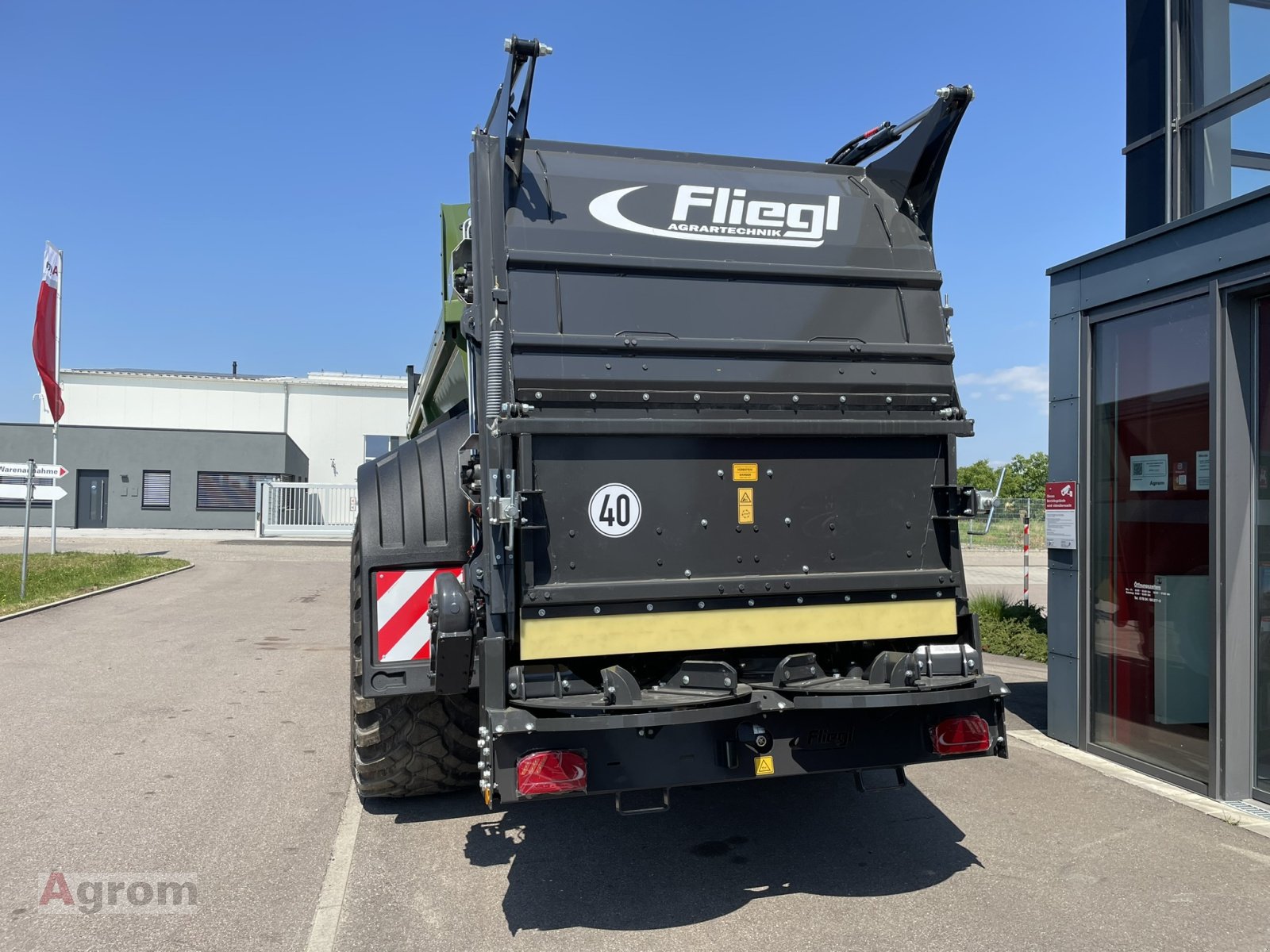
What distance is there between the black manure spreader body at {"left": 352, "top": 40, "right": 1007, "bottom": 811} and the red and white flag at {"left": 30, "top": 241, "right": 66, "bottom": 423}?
63.0 feet

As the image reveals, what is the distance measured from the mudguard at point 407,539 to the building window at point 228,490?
34.9 meters

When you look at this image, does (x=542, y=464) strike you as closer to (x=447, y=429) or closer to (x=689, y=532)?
(x=689, y=532)

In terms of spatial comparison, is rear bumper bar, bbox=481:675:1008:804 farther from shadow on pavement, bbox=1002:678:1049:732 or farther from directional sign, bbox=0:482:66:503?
directional sign, bbox=0:482:66:503

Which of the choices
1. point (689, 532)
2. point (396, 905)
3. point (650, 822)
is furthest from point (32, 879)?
point (689, 532)

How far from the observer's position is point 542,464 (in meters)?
3.66

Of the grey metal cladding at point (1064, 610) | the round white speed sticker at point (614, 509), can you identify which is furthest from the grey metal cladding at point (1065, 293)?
the round white speed sticker at point (614, 509)

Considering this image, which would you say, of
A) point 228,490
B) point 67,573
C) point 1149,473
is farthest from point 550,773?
point 228,490

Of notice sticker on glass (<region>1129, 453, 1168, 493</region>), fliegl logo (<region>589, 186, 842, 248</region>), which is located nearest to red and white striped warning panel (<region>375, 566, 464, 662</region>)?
fliegl logo (<region>589, 186, 842, 248</region>)

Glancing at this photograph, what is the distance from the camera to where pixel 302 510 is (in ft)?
107

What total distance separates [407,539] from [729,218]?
2.14 meters

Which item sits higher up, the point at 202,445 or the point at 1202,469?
the point at 202,445

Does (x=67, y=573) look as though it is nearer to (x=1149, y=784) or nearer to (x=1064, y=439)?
(x=1064, y=439)

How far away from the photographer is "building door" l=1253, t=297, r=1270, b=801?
507 cm

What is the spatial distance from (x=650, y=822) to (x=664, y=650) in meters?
1.50
